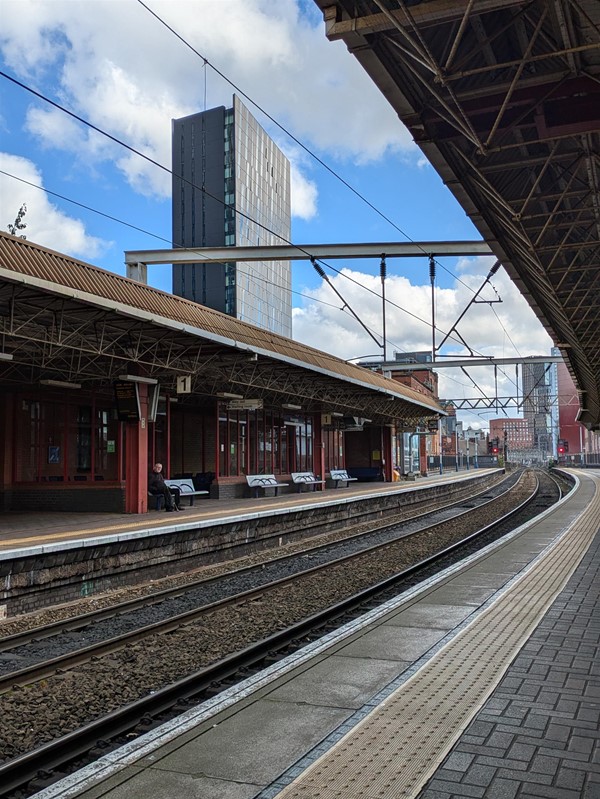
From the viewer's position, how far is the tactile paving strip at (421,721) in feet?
11.1

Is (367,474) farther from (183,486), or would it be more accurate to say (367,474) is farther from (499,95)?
(499,95)

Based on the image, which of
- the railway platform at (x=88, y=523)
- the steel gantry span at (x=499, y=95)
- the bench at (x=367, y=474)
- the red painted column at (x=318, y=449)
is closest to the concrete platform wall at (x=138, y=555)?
the railway platform at (x=88, y=523)

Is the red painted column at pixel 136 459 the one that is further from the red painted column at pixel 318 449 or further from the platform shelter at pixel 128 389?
the red painted column at pixel 318 449

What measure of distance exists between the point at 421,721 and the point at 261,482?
22.2m

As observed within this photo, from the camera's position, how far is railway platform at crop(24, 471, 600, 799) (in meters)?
3.45

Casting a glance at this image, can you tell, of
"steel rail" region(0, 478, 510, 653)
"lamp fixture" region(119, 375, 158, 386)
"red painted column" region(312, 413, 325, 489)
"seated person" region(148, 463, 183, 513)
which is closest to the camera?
"steel rail" region(0, 478, 510, 653)

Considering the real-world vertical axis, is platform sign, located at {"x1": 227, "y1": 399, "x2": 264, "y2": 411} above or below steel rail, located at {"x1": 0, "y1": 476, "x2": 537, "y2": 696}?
above

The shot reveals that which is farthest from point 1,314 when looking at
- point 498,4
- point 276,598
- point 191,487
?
point 498,4

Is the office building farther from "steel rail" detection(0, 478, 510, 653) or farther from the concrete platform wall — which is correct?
"steel rail" detection(0, 478, 510, 653)

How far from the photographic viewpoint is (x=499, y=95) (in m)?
6.06

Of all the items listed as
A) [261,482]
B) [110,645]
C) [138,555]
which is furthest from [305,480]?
[110,645]

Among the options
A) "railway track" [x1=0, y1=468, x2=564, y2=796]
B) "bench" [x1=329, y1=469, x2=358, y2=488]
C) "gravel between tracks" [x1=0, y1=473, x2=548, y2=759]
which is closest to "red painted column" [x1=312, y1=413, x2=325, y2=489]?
"bench" [x1=329, y1=469, x2=358, y2=488]

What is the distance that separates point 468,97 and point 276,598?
24.2ft

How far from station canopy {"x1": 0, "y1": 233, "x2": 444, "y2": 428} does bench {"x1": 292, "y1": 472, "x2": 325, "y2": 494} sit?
3.80 metres
